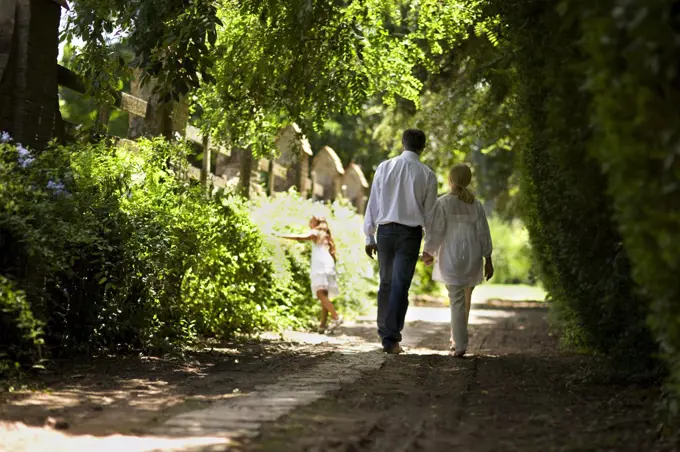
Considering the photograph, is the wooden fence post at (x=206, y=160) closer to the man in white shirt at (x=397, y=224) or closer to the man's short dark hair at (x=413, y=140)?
the man in white shirt at (x=397, y=224)

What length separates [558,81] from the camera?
20.2 ft

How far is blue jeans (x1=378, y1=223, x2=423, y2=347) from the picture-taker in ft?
33.1

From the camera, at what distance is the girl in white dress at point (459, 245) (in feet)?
33.5

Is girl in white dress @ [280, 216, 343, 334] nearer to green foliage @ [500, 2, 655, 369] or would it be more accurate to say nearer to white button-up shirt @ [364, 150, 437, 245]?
white button-up shirt @ [364, 150, 437, 245]

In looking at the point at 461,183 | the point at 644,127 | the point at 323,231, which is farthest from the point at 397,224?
the point at 644,127

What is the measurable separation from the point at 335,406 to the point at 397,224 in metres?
4.22

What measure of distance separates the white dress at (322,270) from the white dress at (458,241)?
4.23 meters

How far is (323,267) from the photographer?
47.6 ft

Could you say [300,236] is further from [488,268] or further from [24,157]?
[24,157]

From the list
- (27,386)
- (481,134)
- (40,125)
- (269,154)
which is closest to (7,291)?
(27,386)

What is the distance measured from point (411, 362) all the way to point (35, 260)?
3.36 m

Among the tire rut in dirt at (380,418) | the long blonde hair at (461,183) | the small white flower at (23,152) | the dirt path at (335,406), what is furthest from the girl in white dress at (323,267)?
the small white flower at (23,152)

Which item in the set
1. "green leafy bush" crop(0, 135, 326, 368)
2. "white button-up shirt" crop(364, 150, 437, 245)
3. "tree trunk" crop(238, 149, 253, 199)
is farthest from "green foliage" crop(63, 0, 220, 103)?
"tree trunk" crop(238, 149, 253, 199)

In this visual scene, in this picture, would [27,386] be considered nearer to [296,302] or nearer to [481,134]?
[296,302]
